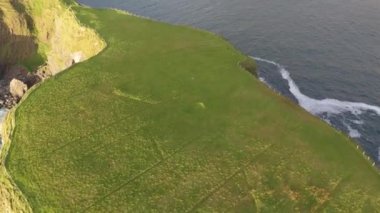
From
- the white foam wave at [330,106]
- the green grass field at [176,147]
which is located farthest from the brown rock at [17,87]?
the white foam wave at [330,106]

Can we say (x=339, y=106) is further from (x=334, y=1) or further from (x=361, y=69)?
(x=334, y=1)

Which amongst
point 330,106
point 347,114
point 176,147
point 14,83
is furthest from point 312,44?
point 14,83

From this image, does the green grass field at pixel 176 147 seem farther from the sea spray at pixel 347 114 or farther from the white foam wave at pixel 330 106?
the white foam wave at pixel 330 106

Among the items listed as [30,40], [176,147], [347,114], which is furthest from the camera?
[30,40]

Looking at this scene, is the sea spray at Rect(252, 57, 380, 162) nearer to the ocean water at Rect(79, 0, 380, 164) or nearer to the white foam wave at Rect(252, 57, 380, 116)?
the white foam wave at Rect(252, 57, 380, 116)

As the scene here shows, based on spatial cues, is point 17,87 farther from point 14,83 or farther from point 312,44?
point 312,44

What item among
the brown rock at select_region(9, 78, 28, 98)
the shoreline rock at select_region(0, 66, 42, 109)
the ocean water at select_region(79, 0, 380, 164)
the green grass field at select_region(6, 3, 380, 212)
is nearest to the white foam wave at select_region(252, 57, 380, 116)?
the ocean water at select_region(79, 0, 380, 164)
